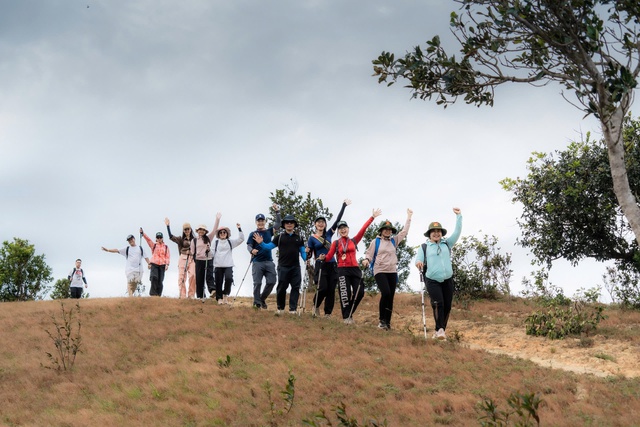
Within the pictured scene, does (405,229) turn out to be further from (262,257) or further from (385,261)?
(262,257)

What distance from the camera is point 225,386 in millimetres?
12125

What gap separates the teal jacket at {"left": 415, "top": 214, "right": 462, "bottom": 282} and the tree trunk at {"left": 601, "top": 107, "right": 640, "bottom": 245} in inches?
144

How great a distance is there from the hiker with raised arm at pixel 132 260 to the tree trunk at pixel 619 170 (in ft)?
55.1

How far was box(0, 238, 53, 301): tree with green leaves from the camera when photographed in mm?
42500

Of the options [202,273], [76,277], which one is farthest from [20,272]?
[202,273]

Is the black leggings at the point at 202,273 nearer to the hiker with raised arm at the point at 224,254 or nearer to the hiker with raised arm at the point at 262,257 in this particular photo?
the hiker with raised arm at the point at 224,254

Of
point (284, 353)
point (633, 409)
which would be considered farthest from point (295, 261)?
point (633, 409)

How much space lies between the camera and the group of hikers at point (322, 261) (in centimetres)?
1536

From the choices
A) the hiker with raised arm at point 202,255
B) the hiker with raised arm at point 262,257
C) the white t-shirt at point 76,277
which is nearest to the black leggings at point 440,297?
the hiker with raised arm at point 262,257

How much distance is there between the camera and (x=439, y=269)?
1507cm

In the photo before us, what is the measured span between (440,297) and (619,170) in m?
4.76

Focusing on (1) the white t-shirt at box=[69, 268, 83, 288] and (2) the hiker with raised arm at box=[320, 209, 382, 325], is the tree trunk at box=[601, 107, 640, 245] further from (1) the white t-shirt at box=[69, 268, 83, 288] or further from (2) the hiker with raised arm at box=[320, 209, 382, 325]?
(1) the white t-shirt at box=[69, 268, 83, 288]

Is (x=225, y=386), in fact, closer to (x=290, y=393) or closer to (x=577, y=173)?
(x=290, y=393)

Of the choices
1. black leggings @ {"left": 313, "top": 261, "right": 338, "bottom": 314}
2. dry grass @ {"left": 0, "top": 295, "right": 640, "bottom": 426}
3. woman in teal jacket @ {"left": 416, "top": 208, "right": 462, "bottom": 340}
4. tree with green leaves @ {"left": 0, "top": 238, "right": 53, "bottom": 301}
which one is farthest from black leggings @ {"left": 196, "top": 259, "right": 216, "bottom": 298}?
tree with green leaves @ {"left": 0, "top": 238, "right": 53, "bottom": 301}
